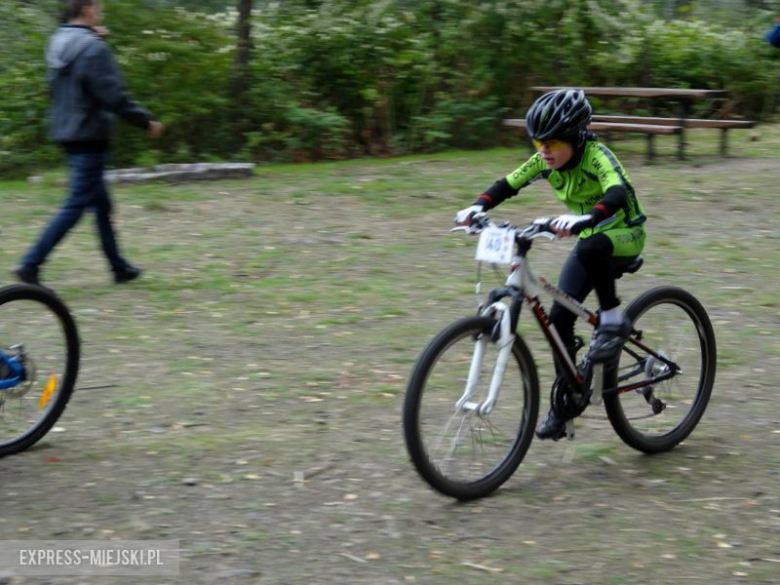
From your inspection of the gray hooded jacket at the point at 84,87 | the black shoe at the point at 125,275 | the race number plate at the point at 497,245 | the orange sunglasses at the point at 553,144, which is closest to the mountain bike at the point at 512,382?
the race number plate at the point at 497,245

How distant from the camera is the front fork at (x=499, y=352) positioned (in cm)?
463

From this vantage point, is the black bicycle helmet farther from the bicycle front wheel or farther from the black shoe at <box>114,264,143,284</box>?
the black shoe at <box>114,264,143,284</box>

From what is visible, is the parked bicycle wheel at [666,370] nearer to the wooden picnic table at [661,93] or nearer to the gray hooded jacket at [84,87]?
the gray hooded jacket at [84,87]

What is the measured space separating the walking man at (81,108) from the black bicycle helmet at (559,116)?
4043 millimetres

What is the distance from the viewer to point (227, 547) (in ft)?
14.1

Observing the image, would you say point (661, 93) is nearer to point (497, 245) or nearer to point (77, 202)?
point (77, 202)

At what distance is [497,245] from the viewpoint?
4500mm

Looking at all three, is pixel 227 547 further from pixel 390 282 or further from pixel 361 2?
pixel 361 2

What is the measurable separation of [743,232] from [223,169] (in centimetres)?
601

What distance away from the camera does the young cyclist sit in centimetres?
473

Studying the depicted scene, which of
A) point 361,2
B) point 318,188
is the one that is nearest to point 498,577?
point 318,188

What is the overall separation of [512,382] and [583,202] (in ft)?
2.90

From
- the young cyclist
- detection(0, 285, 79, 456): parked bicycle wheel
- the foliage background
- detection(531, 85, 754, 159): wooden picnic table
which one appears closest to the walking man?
detection(0, 285, 79, 456): parked bicycle wheel

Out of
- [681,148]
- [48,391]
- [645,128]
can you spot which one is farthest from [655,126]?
[48,391]
